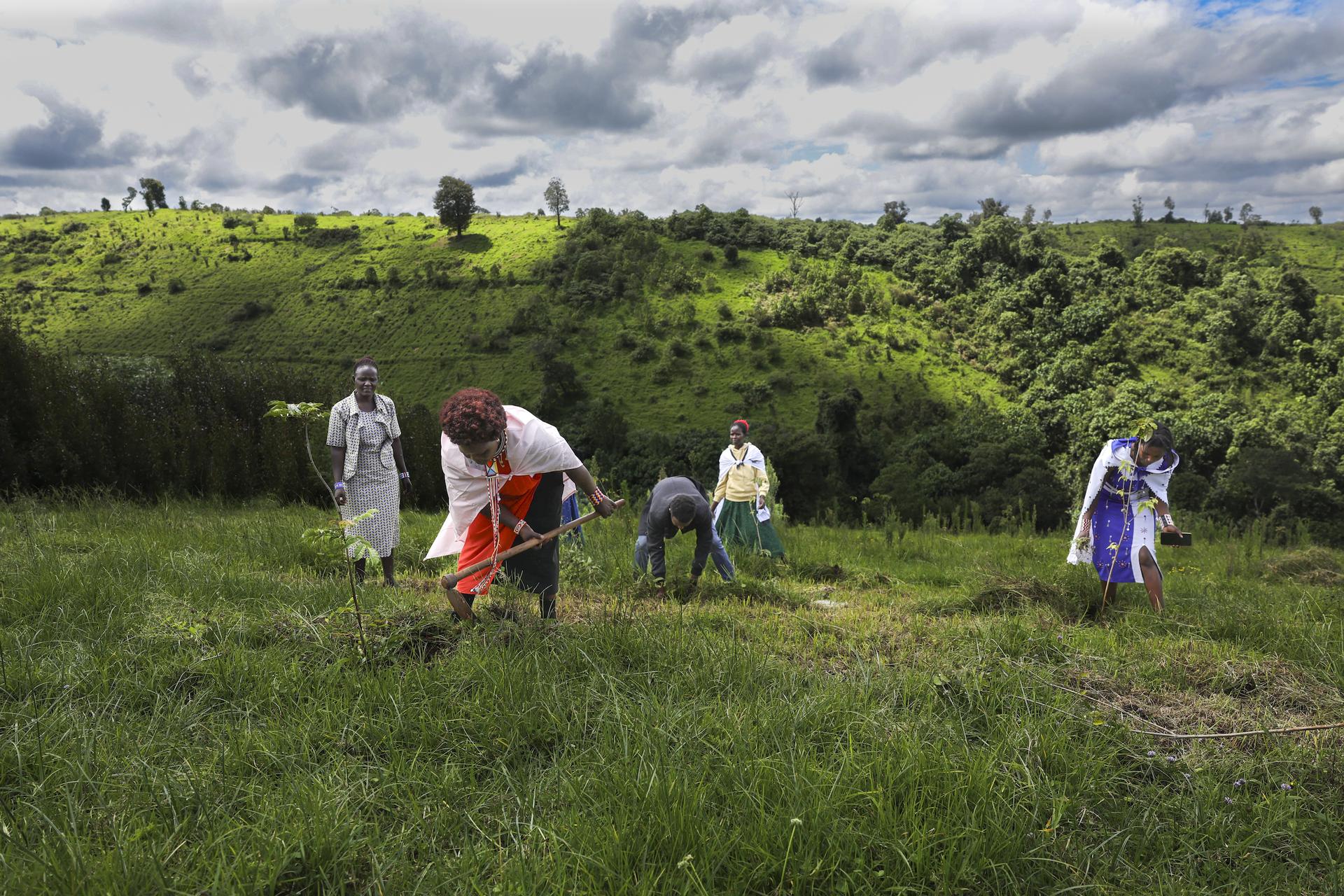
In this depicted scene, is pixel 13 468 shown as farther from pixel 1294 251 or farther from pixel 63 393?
pixel 1294 251

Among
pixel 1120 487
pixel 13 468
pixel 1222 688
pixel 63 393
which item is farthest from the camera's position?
pixel 63 393

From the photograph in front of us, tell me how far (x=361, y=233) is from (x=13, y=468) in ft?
366

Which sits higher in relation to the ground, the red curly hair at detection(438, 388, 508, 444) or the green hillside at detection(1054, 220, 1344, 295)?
the green hillside at detection(1054, 220, 1344, 295)

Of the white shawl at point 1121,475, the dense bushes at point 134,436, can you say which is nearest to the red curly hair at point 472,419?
the white shawl at point 1121,475

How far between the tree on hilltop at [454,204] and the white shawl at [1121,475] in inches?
4462

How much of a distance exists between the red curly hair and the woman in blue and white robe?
4888mm

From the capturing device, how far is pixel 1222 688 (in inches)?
151

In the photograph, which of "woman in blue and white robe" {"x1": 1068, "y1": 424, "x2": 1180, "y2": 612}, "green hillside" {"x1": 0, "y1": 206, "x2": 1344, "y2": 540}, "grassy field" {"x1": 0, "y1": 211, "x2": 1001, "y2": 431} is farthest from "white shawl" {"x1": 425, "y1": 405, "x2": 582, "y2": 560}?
"grassy field" {"x1": 0, "y1": 211, "x2": 1001, "y2": 431}

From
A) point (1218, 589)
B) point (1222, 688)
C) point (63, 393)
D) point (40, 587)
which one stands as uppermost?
point (63, 393)

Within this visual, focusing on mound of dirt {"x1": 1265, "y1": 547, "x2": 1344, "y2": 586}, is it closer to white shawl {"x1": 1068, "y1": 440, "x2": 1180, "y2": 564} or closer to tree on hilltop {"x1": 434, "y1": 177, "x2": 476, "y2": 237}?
white shawl {"x1": 1068, "y1": 440, "x2": 1180, "y2": 564}

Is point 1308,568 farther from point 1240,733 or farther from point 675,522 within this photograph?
point 675,522

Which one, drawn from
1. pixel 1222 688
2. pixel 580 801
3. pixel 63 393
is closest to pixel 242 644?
pixel 580 801

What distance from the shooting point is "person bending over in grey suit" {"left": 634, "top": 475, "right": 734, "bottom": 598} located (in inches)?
229

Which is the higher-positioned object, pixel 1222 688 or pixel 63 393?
pixel 63 393
